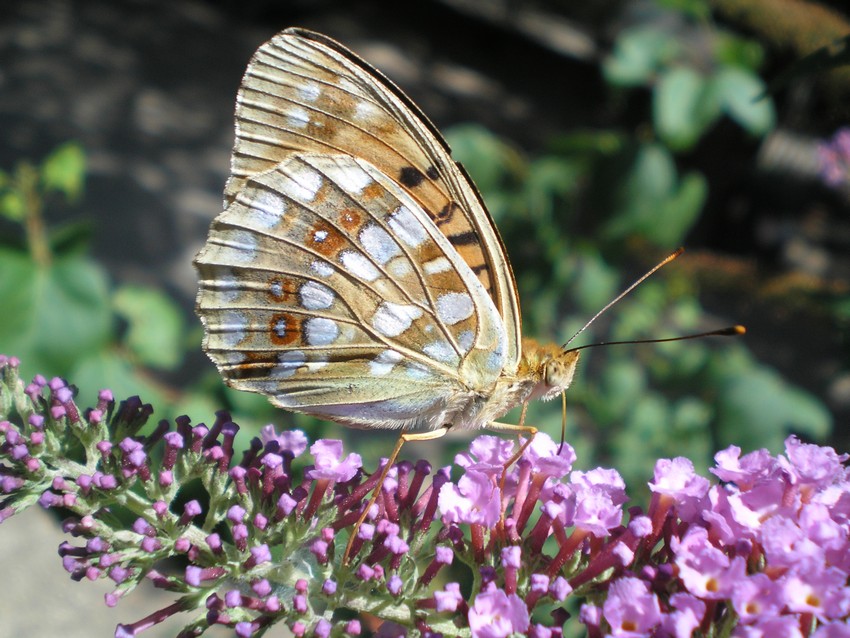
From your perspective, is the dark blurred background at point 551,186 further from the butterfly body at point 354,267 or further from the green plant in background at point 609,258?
the butterfly body at point 354,267

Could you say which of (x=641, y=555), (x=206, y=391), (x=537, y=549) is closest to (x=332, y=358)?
(x=537, y=549)

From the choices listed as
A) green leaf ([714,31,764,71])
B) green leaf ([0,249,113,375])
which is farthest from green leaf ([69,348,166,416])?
green leaf ([714,31,764,71])

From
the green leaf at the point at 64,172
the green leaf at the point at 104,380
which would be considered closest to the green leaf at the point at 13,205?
the green leaf at the point at 64,172

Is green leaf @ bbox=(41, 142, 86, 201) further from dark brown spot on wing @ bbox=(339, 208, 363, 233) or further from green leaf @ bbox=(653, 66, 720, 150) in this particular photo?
green leaf @ bbox=(653, 66, 720, 150)

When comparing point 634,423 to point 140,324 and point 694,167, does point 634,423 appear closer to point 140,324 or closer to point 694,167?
point 140,324

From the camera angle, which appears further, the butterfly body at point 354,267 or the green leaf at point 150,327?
the green leaf at point 150,327

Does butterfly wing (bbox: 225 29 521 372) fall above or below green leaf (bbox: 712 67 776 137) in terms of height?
below
